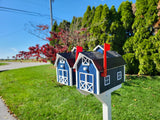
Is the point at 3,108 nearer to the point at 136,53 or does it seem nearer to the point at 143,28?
the point at 136,53

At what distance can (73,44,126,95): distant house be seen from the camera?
1.56 m

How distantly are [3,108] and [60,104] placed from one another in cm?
271

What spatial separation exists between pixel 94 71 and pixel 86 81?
0.88 feet

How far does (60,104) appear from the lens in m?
4.63

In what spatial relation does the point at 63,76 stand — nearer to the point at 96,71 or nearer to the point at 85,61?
the point at 85,61

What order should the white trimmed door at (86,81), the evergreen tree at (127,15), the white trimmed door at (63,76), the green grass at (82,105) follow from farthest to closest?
1. the evergreen tree at (127,15)
2. the green grass at (82,105)
3. the white trimmed door at (63,76)
4. the white trimmed door at (86,81)

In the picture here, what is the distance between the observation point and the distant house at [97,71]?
1.56 metres

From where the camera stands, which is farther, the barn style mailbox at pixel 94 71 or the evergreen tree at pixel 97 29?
the evergreen tree at pixel 97 29

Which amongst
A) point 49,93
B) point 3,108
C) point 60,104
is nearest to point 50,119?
point 60,104

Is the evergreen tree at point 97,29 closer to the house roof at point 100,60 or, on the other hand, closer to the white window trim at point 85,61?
the house roof at point 100,60

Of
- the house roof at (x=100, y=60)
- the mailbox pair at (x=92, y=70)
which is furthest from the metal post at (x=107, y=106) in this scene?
the house roof at (x=100, y=60)

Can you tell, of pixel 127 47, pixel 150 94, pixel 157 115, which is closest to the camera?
pixel 157 115

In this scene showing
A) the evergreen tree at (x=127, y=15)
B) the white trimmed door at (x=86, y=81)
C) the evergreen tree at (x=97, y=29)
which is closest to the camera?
the white trimmed door at (x=86, y=81)

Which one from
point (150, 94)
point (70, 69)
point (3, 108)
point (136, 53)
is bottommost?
point (3, 108)
